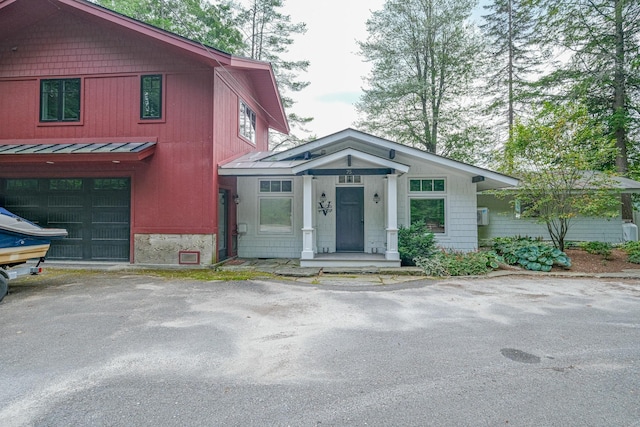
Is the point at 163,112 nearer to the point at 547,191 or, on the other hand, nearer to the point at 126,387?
the point at 126,387

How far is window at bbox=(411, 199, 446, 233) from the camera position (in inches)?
369

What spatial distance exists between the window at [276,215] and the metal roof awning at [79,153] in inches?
137

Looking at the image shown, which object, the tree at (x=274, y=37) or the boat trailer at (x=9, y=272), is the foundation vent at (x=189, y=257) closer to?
the boat trailer at (x=9, y=272)

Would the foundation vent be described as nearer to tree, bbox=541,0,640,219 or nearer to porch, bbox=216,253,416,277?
porch, bbox=216,253,416,277

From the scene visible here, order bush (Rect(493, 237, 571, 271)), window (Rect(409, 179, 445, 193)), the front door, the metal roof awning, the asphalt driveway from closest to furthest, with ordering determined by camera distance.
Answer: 1. the asphalt driveway
2. the metal roof awning
3. bush (Rect(493, 237, 571, 271))
4. the front door
5. window (Rect(409, 179, 445, 193))

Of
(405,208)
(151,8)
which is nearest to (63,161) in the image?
(405,208)

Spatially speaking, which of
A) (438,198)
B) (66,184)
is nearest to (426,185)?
(438,198)

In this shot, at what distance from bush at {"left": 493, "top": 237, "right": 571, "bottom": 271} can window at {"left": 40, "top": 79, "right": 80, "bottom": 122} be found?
12352mm

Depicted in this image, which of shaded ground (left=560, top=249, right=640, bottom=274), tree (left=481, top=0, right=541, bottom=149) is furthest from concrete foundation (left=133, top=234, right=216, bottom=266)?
tree (left=481, top=0, right=541, bottom=149)

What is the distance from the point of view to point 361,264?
26.2 feet

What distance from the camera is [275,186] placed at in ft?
32.0

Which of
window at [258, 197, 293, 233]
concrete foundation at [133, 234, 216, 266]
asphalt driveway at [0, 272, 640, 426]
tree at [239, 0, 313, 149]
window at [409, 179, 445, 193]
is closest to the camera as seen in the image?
asphalt driveway at [0, 272, 640, 426]

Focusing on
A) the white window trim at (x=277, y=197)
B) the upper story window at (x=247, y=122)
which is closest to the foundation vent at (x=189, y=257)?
the white window trim at (x=277, y=197)

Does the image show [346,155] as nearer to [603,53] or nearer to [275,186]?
[275,186]
